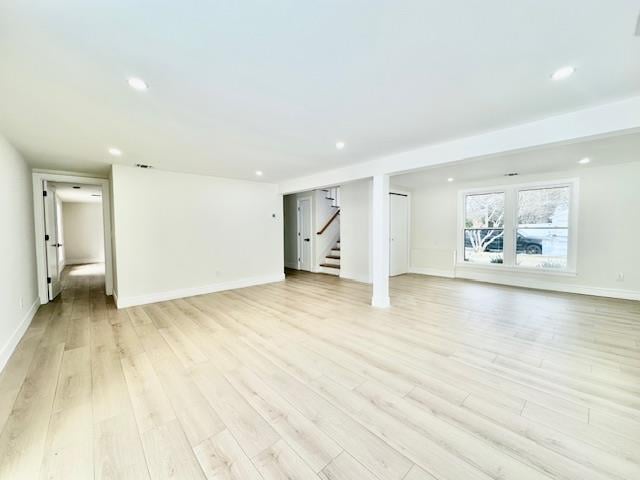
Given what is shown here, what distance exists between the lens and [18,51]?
1.51 m

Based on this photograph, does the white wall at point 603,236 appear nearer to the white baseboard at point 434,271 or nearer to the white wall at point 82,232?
the white baseboard at point 434,271

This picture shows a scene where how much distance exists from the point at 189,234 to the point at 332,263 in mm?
3767

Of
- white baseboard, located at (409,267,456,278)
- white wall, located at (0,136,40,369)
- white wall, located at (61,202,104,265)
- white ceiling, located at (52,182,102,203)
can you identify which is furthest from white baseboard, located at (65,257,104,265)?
white baseboard, located at (409,267,456,278)

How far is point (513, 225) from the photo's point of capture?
559cm

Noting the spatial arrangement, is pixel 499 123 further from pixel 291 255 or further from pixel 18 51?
pixel 291 255

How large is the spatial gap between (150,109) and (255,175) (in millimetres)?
2829

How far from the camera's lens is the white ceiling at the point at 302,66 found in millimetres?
1287

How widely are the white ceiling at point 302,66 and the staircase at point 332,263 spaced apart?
4566mm

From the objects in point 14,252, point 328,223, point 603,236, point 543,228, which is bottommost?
point 14,252

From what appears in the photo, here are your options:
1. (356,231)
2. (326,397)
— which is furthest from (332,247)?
(326,397)

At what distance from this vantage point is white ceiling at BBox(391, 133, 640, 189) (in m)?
3.38

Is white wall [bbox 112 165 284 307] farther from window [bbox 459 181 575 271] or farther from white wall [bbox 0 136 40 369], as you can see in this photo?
window [bbox 459 181 575 271]

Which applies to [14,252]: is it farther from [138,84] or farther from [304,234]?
[304,234]

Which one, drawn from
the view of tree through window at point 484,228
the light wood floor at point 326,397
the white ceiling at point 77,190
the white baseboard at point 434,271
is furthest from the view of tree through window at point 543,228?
the white ceiling at point 77,190
